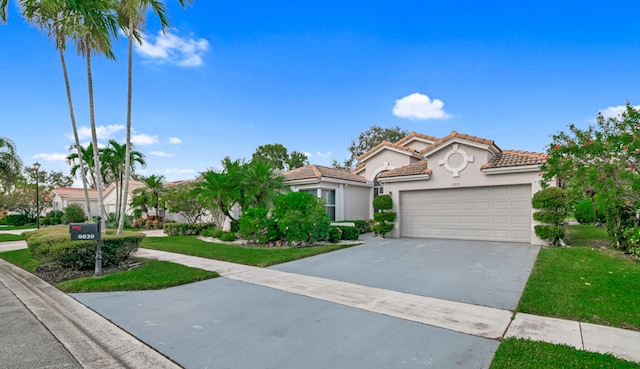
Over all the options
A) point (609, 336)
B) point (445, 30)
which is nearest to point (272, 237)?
point (609, 336)

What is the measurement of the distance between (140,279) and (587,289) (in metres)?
8.92

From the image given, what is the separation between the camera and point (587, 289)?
5.58 metres

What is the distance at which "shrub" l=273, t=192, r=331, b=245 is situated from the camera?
464 inches

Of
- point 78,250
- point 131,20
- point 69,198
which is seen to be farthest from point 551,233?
point 69,198

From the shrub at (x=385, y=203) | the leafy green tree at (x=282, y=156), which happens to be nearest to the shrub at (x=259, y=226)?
the shrub at (x=385, y=203)

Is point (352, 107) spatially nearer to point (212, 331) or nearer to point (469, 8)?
point (469, 8)

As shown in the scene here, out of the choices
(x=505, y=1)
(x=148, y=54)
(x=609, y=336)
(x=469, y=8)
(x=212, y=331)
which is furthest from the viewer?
(x=148, y=54)

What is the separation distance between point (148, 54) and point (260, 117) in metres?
9.11

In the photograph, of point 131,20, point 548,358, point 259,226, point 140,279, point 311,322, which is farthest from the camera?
point 259,226

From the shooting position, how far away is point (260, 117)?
71.2 feet

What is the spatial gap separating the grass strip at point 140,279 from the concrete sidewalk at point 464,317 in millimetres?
1167

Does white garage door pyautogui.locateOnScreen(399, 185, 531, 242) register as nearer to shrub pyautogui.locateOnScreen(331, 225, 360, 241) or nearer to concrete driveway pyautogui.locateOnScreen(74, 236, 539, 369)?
shrub pyautogui.locateOnScreen(331, 225, 360, 241)

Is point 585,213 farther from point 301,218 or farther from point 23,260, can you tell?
point 23,260

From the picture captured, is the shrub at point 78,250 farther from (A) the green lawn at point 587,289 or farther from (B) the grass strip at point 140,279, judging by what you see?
(A) the green lawn at point 587,289
